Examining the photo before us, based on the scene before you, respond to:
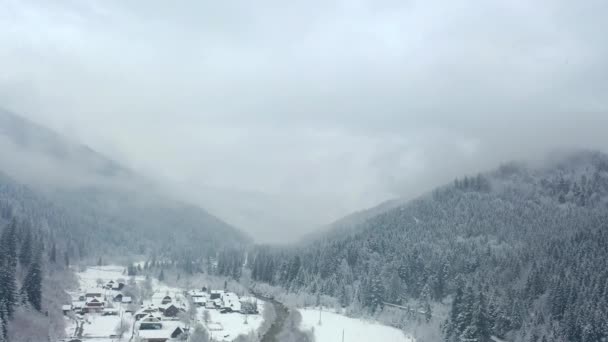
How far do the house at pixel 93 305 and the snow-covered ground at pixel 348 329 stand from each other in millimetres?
45229

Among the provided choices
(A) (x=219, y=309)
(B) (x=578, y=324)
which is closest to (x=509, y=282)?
(B) (x=578, y=324)

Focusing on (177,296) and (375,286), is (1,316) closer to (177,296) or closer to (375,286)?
(177,296)

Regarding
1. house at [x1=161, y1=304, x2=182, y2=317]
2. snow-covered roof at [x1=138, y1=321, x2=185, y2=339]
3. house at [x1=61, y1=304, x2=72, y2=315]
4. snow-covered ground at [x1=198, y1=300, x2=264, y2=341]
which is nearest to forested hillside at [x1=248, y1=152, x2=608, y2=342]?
snow-covered ground at [x1=198, y1=300, x2=264, y2=341]

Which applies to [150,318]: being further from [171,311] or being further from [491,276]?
[491,276]

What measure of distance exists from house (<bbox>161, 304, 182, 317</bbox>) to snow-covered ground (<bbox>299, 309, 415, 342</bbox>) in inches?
1094

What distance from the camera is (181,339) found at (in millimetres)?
99250

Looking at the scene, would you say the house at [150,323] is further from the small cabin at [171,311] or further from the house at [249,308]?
the house at [249,308]

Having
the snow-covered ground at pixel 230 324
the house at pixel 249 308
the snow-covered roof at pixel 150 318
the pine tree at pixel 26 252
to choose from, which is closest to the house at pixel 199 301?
the snow-covered ground at pixel 230 324

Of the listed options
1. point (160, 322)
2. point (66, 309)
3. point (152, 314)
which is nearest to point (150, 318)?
point (160, 322)

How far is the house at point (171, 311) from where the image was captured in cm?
11969

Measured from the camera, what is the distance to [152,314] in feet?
363

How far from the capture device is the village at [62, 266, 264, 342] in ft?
331

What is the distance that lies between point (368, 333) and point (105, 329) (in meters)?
52.6

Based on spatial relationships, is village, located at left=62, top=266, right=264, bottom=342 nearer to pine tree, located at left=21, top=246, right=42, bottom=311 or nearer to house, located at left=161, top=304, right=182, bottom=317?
house, located at left=161, top=304, right=182, bottom=317
